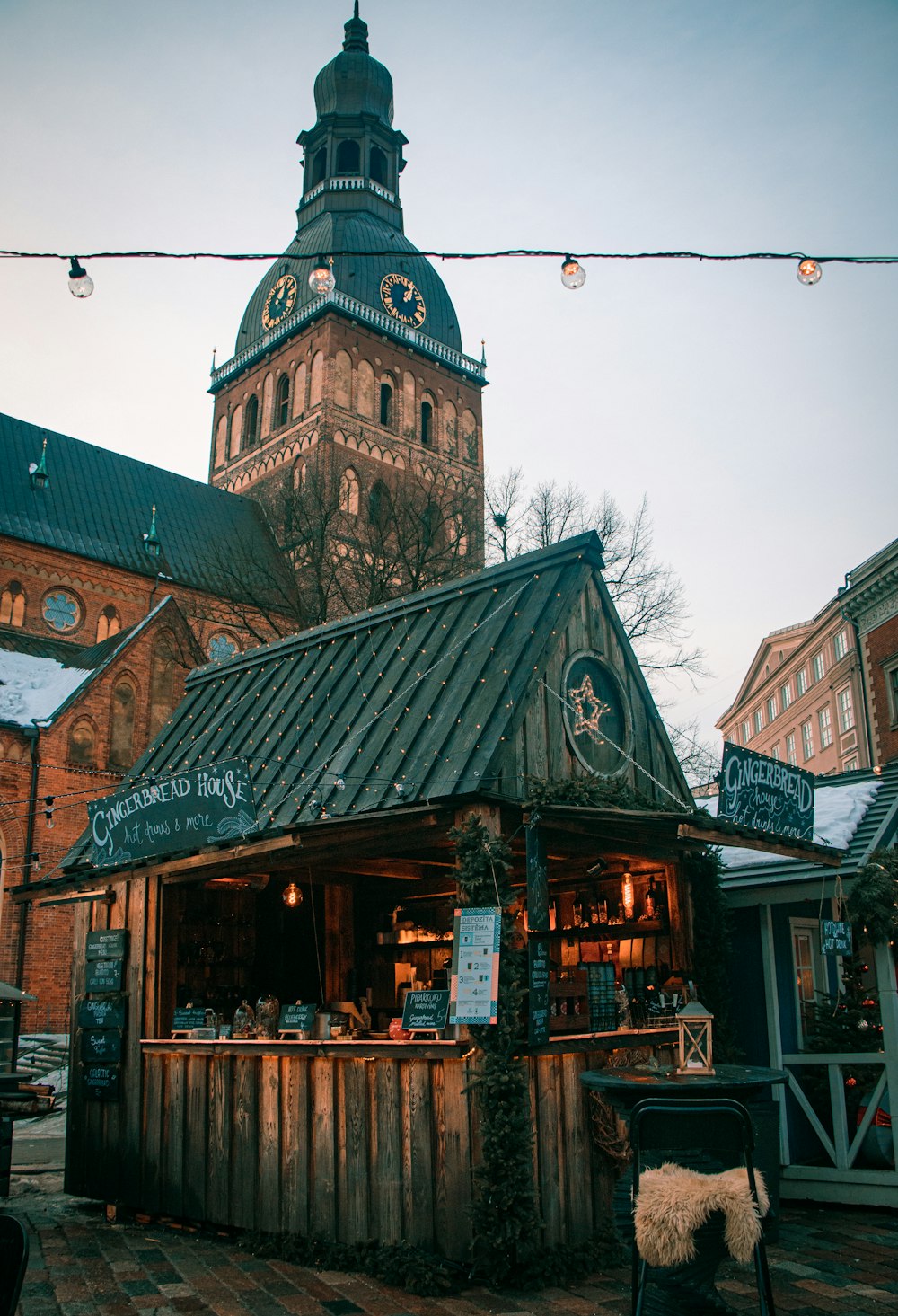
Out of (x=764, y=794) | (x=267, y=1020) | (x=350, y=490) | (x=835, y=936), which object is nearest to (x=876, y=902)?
(x=835, y=936)

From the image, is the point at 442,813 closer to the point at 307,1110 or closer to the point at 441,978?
the point at 307,1110

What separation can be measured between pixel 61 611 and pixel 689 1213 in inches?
1293

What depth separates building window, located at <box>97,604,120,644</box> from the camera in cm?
3500

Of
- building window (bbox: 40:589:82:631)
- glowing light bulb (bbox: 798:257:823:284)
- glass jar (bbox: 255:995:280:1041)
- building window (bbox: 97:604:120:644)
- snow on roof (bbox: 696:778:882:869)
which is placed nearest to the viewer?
glowing light bulb (bbox: 798:257:823:284)

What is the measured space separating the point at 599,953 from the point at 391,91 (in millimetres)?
53716

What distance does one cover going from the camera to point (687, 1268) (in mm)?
5359

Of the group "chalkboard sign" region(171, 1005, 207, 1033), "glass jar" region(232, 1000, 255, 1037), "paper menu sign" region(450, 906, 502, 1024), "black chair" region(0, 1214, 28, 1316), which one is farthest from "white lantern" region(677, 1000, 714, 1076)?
"black chair" region(0, 1214, 28, 1316)

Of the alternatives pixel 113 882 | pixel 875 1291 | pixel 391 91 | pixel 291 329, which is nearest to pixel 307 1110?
pixel 113 882

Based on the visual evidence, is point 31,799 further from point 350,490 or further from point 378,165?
point 378,165

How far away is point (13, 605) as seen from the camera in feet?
110

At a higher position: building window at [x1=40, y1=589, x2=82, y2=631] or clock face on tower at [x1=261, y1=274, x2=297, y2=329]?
clock face on tower at [x1=261, y1=274, x2=297, y2=329]

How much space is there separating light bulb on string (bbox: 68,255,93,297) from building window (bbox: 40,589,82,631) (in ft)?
92.3

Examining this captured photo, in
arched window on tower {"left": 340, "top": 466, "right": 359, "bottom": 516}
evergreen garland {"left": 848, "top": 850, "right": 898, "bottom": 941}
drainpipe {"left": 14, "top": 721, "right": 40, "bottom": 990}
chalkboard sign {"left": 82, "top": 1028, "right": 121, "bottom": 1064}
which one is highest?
arched window on tower {"left": 340, "top": 466, "right": 359, "bottom": 516}

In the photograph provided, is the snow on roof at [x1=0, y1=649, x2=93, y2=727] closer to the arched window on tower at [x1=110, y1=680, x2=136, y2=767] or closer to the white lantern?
the arched window on tower at [x1=110, y1=680, x2=136, y2=767]
